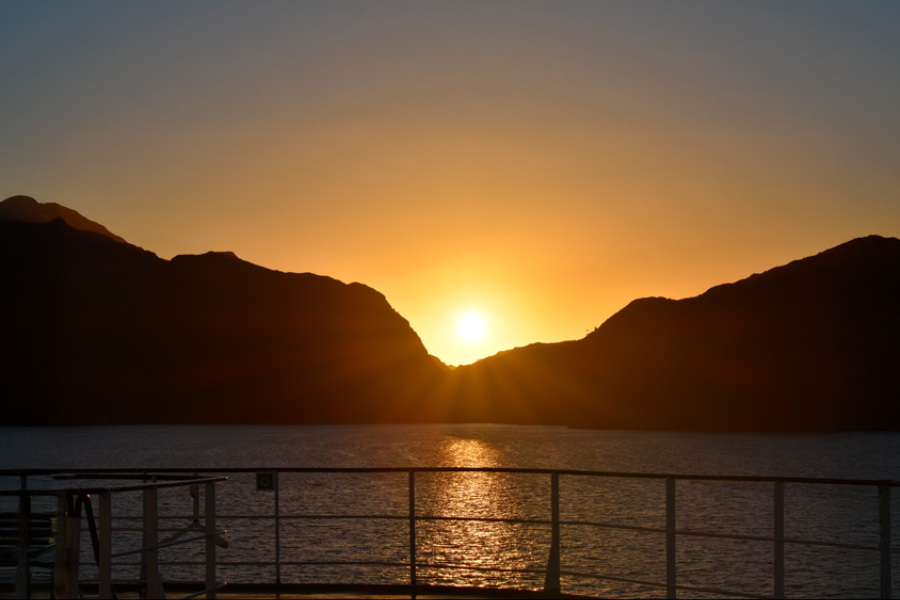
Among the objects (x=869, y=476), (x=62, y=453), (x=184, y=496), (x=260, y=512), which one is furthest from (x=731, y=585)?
(x=62, y=453)

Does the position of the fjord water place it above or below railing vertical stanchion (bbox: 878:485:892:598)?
below

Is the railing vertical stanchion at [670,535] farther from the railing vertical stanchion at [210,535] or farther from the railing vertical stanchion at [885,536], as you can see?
the railing vertical stanchion at [210,535]

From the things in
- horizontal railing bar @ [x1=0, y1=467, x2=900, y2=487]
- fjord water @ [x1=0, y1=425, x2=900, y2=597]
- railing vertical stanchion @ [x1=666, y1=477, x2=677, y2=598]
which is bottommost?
fjord water @ [x1=0, y1=425, x2=900, y2=597]

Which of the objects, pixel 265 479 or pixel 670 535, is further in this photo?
pixel 265 479

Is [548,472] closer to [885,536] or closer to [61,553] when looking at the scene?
[885,536]

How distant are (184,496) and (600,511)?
2915cm

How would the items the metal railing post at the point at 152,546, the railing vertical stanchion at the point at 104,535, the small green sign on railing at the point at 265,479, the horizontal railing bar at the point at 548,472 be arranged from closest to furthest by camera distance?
the railing vertical stanchion at the point at 104,535 → the metal railing post at the point at 152,546 → the horizontal railing bar at the point at 548,472 → the small green sign on railing at the point at 265,479

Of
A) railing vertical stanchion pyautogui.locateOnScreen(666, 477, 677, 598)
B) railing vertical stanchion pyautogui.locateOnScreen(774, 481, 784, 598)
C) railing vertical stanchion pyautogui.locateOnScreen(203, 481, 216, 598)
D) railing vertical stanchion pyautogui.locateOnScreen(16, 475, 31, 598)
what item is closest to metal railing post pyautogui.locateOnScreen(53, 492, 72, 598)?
railing vertical stanchion pyautogui.locateOnScreen(16, 475, 31, 598)

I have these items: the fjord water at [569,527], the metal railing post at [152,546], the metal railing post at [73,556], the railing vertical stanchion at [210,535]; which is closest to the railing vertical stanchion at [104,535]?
the metal railing post at [73,556]

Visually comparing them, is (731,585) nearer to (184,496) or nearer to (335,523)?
(335,523)

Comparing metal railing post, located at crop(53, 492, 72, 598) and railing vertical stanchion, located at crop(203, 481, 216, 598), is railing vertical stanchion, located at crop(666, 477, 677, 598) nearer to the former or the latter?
railing vertical stanchion, located at crop(203, 481, 216, 598)

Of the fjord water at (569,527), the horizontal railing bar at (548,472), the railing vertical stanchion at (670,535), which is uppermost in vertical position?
the horizontal railing bar at (548,472)

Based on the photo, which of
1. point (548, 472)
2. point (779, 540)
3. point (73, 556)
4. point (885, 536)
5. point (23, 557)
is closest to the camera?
point (73, 556)

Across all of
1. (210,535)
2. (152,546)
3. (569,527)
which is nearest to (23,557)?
(152,546)
